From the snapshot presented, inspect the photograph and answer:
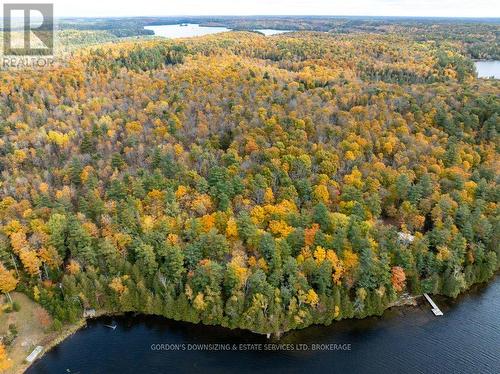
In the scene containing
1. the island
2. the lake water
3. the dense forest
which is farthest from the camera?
the dense forest

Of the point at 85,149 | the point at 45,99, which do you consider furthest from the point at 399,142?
the point at 45,99

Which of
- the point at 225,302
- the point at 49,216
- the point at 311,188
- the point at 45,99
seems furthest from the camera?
the point at 45,99

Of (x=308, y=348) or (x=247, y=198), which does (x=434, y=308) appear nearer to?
(x=308, y=348)

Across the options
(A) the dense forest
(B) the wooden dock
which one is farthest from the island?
(B) the wooden dock

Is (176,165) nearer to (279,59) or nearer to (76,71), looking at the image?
(76,71)

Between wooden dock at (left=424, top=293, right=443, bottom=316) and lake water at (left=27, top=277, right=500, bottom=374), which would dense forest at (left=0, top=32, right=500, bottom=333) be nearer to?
wooden dock at (left=424, top=293, right=443, bottom=316)

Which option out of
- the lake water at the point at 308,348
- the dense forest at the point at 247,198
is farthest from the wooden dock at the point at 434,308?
the dense forest at the point at 247,198
